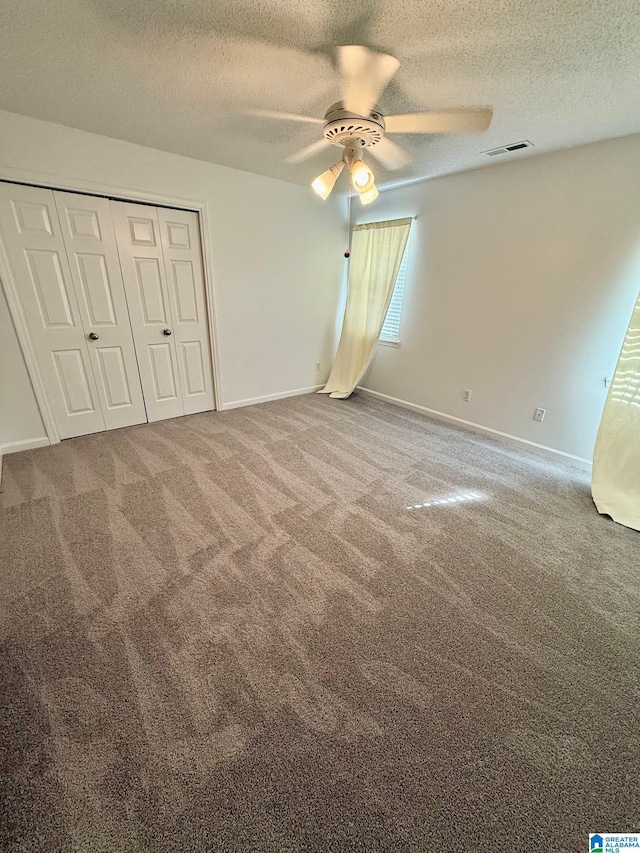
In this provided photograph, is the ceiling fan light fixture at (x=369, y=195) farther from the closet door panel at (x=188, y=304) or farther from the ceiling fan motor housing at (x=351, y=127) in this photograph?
the closet door panel at (x=188, y=304)

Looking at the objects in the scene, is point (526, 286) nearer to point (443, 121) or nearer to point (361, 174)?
point (443, 121)

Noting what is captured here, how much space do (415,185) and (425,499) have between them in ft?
10.7

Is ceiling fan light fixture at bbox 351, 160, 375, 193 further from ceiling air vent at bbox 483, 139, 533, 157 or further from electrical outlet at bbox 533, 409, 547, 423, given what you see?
electrical outlet at bbox 533, 409, 547, 423

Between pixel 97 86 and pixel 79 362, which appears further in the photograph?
pixel 79 362

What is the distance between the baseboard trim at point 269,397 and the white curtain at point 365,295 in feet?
0.51

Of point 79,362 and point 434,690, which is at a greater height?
point 79,362

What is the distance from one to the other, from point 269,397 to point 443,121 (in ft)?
9.91

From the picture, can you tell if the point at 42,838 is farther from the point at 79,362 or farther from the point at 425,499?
the point at 79,362

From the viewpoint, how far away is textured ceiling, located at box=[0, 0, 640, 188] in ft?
4.24

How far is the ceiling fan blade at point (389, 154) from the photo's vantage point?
7.77ft

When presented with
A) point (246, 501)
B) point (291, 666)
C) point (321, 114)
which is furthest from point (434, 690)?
point (321, 114)

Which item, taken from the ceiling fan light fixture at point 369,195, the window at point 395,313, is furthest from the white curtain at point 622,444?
the window at point 395,313

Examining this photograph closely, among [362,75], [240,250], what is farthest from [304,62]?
[240,250]

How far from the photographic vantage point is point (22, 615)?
143 centimetres
